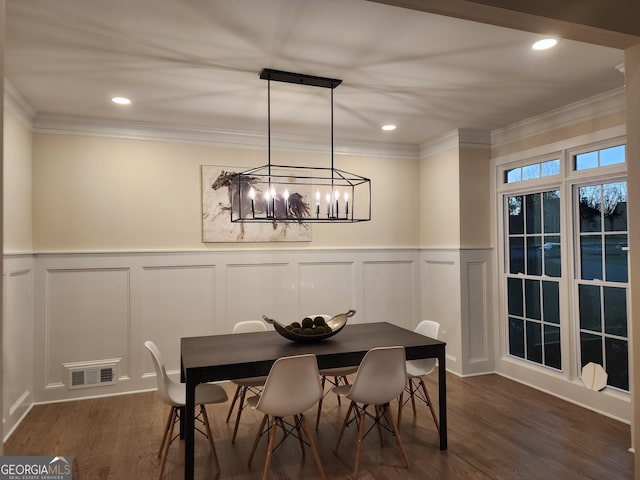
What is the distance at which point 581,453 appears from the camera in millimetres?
3033

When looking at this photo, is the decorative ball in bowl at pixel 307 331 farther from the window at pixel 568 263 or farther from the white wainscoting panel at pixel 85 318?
the window at pixel 568 263

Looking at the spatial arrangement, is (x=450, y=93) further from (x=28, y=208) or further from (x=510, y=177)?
(x=28, y=208)

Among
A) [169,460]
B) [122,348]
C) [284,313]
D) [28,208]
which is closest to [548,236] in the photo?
[284,313]

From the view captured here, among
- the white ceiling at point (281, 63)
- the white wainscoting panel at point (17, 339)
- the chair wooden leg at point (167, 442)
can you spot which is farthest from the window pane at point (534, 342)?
the white wainscoting panel at point (17, 339)

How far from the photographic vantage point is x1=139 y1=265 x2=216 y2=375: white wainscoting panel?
4.43 m

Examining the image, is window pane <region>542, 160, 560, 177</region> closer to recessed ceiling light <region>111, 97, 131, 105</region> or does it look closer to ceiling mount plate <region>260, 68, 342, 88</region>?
ceiling mount plate <region>260, 68, 342, 88</region>

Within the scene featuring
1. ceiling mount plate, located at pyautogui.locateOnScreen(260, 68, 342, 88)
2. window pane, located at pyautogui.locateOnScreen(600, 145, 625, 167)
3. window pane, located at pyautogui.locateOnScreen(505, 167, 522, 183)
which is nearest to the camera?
ceiling mount plate, located at pyautogui.locateOnScreen(260, 68, 342, 88)

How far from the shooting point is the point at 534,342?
4.45 m

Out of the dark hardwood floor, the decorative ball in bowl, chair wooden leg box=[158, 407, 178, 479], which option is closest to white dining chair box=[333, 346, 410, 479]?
the dark hardwood floor

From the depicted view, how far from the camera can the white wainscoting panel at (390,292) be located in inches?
209

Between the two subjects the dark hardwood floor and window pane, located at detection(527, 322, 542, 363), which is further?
window pane, located at detection(527, 322, 542, 363)

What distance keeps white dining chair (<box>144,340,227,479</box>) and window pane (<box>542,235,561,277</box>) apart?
3.22 m

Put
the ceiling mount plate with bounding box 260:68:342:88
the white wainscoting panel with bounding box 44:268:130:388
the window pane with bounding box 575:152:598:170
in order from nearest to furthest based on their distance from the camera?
the ceiling mount plate with bounding box 260:68:342:88, the window pane with bounding box 575:152:598:170, the white wainscoting panel with bounding box 44:268:130:388

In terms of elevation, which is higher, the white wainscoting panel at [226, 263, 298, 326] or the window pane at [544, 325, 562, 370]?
the white wainscoting panel at [226, 263, 298, 326]
